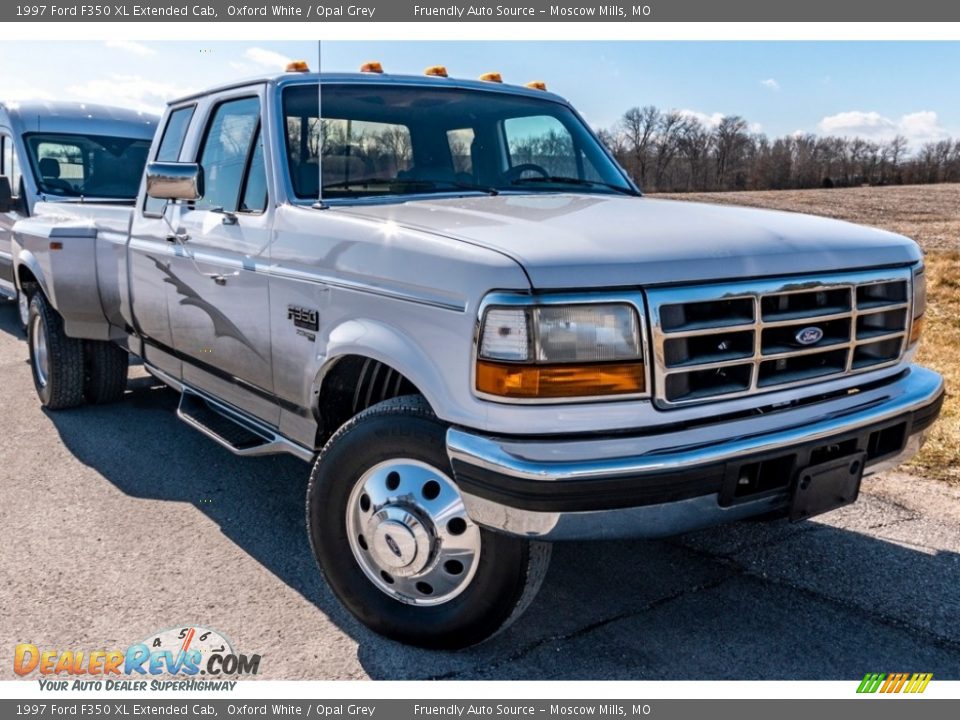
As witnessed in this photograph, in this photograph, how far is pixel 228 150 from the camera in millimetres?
4238

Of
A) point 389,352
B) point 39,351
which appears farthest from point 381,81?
point 39,351

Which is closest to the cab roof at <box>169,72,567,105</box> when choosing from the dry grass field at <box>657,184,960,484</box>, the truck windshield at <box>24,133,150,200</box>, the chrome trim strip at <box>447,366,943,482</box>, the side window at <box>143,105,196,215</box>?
the side window at <box>143,105,196,215</box>

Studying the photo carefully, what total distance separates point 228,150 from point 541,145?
1.54m

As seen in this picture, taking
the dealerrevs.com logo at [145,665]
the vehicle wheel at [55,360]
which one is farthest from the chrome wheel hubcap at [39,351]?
the dealerrevs.com logo at [145,665]

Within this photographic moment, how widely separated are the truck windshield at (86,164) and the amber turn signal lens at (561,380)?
7.01 m

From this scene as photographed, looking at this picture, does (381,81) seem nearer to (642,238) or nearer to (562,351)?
(642,238)

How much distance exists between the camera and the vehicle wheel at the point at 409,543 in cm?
281

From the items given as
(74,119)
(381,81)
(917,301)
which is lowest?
(917,301)

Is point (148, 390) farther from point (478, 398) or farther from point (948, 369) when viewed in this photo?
point (948, 369)

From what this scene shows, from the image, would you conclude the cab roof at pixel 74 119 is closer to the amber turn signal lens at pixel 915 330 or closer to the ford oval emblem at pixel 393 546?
the ford oval emblem at pixel 393 546

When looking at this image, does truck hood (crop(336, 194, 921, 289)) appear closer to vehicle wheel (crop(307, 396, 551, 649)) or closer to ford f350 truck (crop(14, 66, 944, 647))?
ford f350 truck (crop(14, 66, 944, 647))

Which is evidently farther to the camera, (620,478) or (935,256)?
(935,256)

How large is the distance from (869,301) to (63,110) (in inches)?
332

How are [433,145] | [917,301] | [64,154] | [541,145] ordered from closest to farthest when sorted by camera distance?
[917,301] < [433,145] < [541,145] < [64,154]
